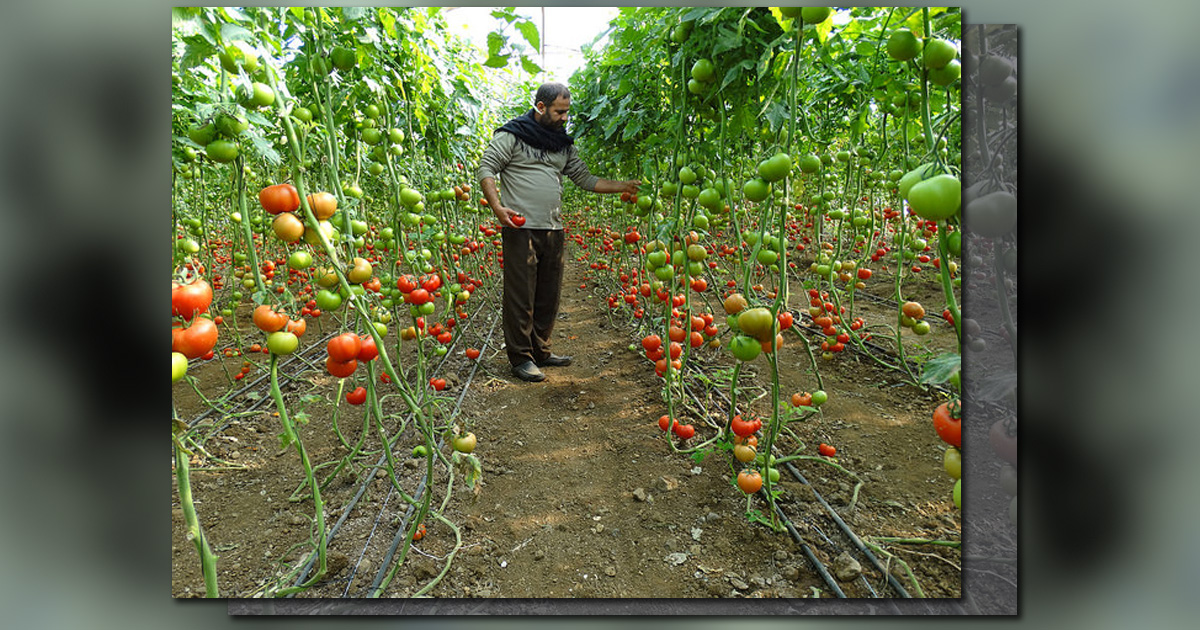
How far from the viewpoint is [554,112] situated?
229 cm

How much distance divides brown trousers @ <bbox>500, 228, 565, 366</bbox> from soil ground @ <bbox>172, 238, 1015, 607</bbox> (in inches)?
12.2

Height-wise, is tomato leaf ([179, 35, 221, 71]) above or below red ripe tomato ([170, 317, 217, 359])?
above

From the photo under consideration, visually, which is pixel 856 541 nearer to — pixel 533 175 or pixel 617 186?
pixel 617 186

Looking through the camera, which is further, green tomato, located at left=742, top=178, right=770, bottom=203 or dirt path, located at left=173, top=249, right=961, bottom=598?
dirt path, located at left=173, top=249, right=961, bottom=598

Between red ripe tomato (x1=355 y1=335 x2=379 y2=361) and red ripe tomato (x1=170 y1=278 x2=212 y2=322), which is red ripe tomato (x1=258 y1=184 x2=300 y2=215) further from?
red ripe tomato (x1=355 y1=335 x2=379 y2=361)

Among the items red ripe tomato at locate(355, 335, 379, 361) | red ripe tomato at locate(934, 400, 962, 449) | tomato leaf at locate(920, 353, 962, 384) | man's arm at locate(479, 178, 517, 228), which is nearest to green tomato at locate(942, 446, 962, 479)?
red ripe tomato at locate(934, 400, 962, 449)

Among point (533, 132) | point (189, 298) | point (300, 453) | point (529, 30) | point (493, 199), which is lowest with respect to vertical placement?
point (300, 453)

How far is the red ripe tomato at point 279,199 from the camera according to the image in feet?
2.80

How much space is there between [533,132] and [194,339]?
183 cm

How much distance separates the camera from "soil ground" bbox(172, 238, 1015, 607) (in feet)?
3.90

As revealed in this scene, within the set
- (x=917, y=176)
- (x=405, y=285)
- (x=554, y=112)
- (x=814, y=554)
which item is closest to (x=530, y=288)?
(x=554, y=112)

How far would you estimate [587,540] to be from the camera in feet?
4.40
